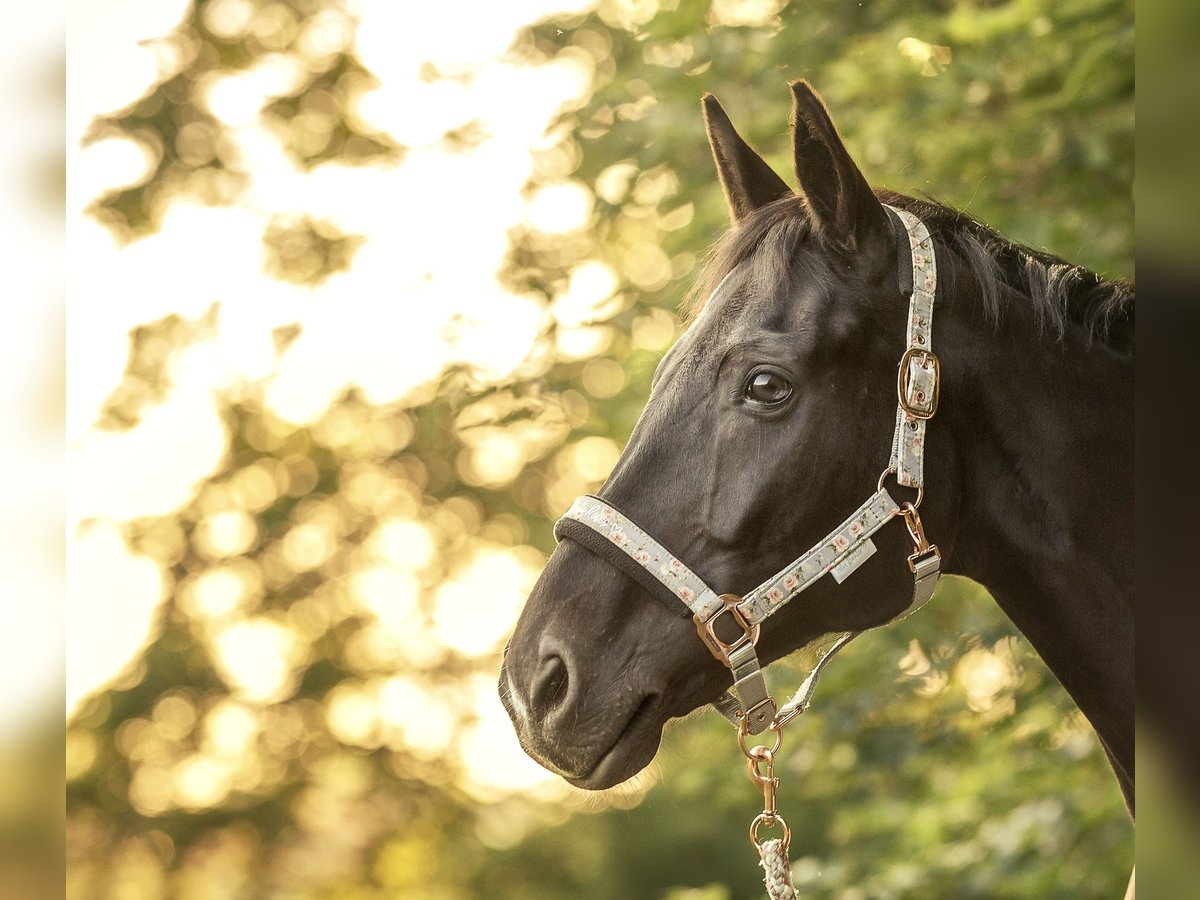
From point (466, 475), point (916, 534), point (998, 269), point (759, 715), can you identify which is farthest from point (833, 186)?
point (466, 475)

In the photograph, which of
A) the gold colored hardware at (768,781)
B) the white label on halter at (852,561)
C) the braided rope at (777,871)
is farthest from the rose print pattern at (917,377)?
the braided rope at (777,871)

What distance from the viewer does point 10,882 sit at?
687 mm

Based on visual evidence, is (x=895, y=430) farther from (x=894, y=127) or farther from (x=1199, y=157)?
(x=894, y=127)

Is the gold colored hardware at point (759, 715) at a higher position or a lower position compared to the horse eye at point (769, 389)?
lower

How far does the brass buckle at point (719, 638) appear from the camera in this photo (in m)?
1.62

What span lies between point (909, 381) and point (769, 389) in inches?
8.5

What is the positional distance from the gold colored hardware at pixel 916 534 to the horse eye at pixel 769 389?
26cm

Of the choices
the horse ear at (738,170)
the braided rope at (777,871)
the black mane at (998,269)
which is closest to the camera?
the braided rope at (777,871)

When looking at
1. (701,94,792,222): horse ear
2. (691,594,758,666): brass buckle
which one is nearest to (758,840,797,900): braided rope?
(691,594,758,666): brass buckle

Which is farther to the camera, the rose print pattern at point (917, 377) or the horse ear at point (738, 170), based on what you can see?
→ the horse ear at point (738, 170)

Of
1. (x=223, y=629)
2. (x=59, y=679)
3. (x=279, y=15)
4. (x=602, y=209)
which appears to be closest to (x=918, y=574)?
(x=59, y=679)

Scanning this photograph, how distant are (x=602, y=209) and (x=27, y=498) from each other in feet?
13.6

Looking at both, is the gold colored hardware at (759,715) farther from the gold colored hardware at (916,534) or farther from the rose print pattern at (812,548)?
the gold colored hardware at (916,534)

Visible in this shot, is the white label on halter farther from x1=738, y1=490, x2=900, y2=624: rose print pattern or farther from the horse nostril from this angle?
the horse nostril
